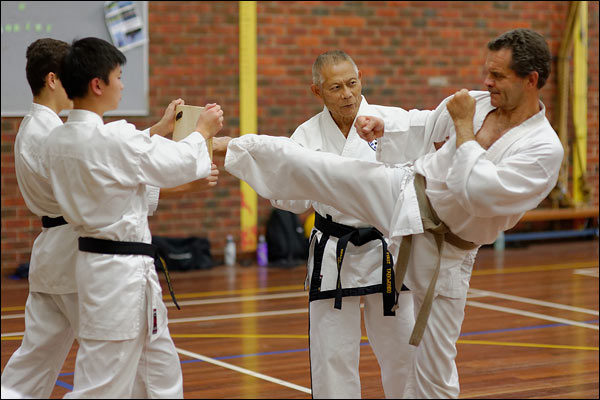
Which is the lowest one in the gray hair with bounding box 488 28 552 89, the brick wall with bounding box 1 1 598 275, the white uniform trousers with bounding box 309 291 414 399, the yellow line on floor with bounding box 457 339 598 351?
the yellow line on floor with bounding box 457 339 598 351

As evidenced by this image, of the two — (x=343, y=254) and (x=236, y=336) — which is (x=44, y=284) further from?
(x=236, y=336)

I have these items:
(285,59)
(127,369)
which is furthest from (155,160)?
(285,59)

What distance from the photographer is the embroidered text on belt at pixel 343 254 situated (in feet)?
11.2

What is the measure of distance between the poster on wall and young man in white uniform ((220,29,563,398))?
533 cm

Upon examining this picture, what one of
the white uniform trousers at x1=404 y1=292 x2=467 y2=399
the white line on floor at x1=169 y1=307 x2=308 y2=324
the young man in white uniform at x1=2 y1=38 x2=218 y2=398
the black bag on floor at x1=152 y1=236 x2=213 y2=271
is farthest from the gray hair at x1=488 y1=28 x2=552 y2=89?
A: the black bag on floor at x1=152 y1=236 x2=213 y2=271

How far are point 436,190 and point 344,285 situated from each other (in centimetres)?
59

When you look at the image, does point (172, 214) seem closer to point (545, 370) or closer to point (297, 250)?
point (297, 250)

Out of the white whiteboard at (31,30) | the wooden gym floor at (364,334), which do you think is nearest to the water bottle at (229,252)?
the wooden gym floor at (364,334)

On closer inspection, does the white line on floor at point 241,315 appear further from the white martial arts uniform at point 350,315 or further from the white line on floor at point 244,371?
the white martial arts uniform at point 350,315

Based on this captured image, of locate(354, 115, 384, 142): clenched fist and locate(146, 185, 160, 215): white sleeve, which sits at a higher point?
locate(354, 115, 384, 142): clenched fist

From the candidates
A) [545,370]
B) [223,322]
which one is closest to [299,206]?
[545,370]

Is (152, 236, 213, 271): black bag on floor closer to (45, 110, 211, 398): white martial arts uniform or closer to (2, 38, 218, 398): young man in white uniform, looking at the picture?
(2, 38, 218, 398): young man in white uniform

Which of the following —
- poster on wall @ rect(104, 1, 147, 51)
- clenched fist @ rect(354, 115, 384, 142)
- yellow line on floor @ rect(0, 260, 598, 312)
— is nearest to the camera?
clenched fist @ rect(354, 115, 384, 142)

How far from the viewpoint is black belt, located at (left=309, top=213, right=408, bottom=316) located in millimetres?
3410
